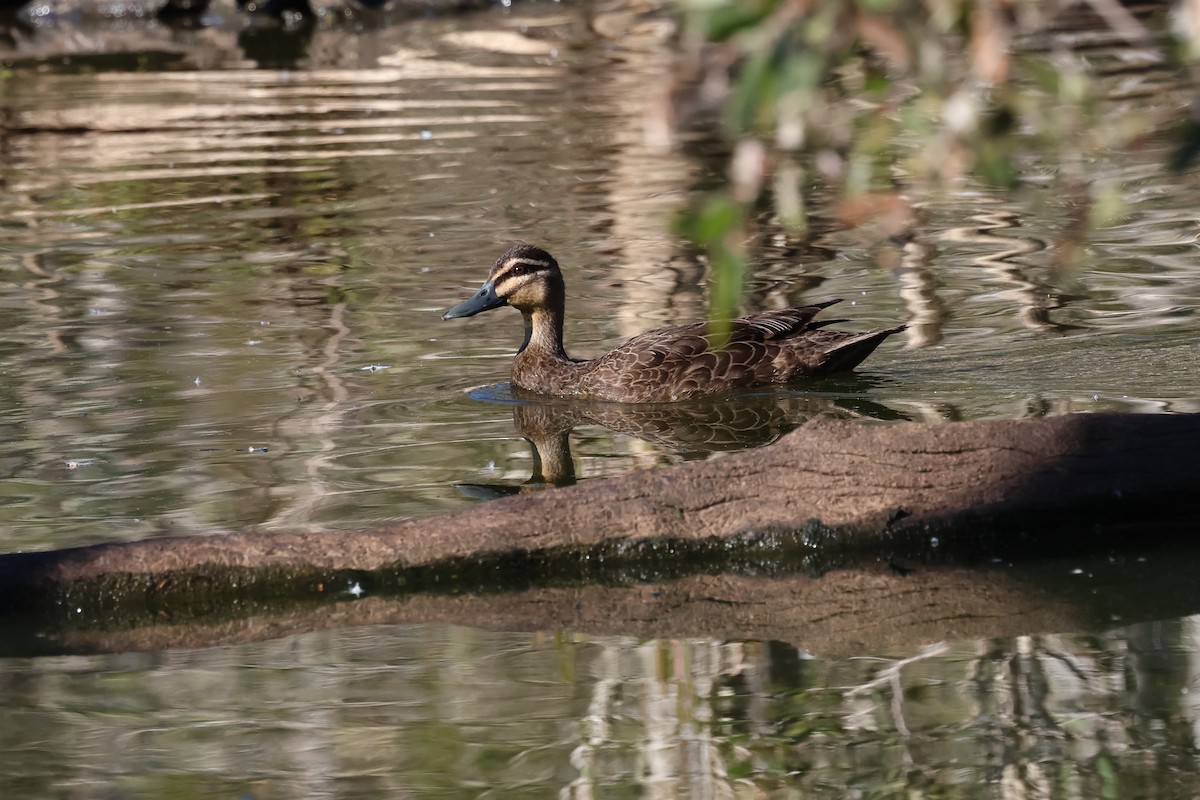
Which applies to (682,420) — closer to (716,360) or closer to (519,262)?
(716,360)

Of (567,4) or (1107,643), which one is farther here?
(567,4)

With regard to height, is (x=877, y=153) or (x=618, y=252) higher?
(x=877, y=153)

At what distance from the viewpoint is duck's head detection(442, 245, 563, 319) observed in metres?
10.6

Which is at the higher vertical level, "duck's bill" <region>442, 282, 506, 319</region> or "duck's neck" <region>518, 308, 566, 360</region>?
"duck's bill" <region>442, 282, 506, 319</region>

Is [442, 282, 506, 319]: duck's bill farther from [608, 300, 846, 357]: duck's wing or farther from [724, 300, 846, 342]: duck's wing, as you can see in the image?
[724, 300, 846, 342]: duck's wing

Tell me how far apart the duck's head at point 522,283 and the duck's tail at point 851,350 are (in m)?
1.71

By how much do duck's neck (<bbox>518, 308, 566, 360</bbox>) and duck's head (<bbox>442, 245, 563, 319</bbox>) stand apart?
0.04 meters

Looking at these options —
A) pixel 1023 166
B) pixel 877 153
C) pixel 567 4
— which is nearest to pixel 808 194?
pixel 1023 166

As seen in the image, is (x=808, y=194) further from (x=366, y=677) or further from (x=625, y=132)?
(x=366, y=677)

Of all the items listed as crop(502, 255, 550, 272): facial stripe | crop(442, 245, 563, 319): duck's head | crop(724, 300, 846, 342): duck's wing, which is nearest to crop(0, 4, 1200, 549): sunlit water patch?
crop(724, 300, 846, 342): duck's wing

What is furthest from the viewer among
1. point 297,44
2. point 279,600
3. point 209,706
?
point 297,44

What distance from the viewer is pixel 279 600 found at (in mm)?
6816

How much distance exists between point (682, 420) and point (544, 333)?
1332 millimetres

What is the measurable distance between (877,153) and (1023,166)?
45.3ft
